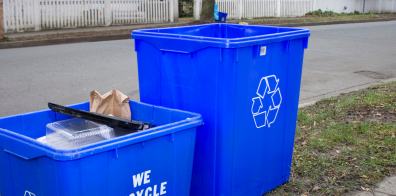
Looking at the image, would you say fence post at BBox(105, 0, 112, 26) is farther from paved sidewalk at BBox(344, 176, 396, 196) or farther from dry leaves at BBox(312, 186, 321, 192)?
paved sidewalk at BBox(344, 176, 396, 196)

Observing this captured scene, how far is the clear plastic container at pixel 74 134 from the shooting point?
2.34 meters

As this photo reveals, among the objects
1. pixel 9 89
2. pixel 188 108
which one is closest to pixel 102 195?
pixel 188 108

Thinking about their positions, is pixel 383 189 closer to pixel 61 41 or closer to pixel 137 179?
pixel 137 179

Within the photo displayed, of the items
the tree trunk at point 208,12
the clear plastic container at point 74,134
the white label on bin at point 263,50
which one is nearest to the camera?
the clear plastic container at point 74,134

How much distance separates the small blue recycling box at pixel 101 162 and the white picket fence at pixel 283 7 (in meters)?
17.9

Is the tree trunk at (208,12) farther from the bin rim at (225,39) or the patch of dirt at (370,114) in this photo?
the bin rim at (225,39)

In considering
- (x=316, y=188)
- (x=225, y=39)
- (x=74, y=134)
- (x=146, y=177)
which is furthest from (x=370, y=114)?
(x=74, y=134)

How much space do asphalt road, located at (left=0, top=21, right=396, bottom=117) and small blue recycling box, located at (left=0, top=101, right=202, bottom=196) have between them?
3468 millimetres

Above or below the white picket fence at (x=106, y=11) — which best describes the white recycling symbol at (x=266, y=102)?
below

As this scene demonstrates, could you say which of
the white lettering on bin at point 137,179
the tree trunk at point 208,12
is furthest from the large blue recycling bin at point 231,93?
Answer: the tree trunk at point 208,12

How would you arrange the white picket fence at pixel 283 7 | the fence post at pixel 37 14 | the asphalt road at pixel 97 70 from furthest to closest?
the white picket fence at pixel 283 7, the fence post at pixel 37 14, the asphalt road at pixel 97 70

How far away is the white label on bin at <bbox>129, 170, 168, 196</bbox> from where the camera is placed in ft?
7.07

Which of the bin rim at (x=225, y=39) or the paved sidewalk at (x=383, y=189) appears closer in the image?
the bin rim at (x=225, y=39)

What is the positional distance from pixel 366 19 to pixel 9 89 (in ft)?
69.4
